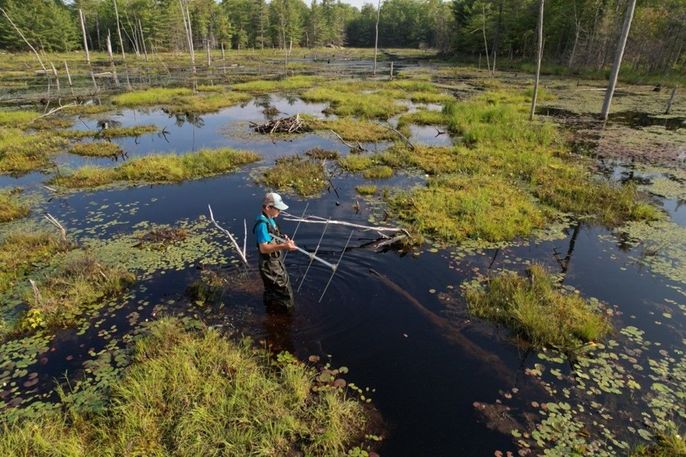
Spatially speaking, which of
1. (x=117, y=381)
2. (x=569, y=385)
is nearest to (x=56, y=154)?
(x=117, y=381)

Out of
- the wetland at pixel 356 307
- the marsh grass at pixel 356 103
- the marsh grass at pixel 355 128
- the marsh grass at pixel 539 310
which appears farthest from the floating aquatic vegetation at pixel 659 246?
the marsh grass at pixel 356 103

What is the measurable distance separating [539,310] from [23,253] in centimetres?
1153

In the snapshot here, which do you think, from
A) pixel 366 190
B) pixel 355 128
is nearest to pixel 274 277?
pixel 366 190

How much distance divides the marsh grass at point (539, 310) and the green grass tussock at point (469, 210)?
7.19ft

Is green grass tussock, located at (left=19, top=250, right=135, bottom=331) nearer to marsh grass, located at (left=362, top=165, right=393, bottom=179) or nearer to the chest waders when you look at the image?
the chest waders

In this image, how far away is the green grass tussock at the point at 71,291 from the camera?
7145mm

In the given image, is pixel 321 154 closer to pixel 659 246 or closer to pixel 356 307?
pixel 356 307

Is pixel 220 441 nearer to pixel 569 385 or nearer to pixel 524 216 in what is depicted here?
pixel 569 385

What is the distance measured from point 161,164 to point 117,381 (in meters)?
11.6

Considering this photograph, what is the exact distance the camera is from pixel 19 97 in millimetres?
32219

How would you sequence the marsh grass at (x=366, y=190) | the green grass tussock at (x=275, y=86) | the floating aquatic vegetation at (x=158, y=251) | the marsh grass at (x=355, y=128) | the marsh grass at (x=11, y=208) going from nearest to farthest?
the floating aquatic vegetation at (x=158, y=251) < the marsh grass at (x=11, y=208) < the marsh grass at (x=366, y=190) < the marsh grass at (x=355, y=128) < the green grass tussock at (x=275, y=86)

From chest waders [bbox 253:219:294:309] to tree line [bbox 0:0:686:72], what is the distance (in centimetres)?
4798

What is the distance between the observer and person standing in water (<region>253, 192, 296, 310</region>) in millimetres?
6723

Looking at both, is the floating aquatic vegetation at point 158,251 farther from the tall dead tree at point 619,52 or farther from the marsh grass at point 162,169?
the tall dead tree at point 619,52
